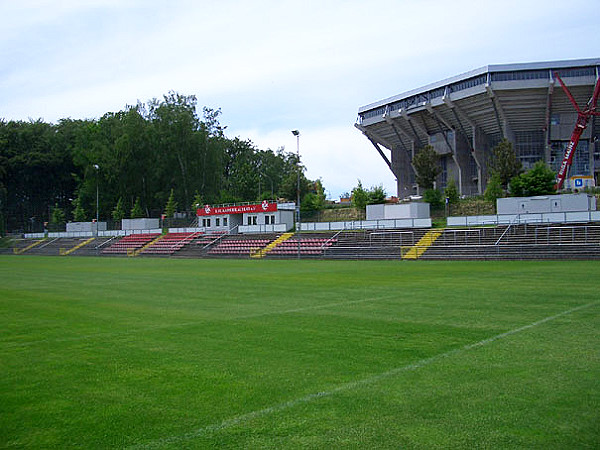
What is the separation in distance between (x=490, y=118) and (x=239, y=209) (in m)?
34.9

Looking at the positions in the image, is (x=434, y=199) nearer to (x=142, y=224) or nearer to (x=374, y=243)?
(x=374, y=243)

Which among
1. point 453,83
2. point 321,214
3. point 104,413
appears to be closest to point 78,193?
point 321,214

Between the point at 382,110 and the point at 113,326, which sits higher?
the point at 382,110

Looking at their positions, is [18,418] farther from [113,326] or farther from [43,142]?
[43,142]

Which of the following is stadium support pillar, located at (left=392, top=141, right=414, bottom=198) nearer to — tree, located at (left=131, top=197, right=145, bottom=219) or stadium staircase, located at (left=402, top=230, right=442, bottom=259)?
tree, located at (left=131, top=197, right=145, bottom=219)

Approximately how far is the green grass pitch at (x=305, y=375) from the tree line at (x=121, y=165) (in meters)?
63.7

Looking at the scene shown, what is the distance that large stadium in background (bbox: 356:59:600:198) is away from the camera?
59344 mm

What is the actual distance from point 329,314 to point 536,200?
3582 centimetres

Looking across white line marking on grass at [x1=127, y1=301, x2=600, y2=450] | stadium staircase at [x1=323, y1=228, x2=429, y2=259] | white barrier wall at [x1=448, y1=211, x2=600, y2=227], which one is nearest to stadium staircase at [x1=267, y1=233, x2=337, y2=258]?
stadium staircase at [x1=323, y1=228, x2=429, y2=259]

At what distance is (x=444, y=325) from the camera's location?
932cm

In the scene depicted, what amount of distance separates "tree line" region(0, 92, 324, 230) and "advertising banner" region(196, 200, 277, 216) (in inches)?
359

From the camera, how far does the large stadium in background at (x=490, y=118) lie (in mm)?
59344

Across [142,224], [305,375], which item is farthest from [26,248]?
[305,375]

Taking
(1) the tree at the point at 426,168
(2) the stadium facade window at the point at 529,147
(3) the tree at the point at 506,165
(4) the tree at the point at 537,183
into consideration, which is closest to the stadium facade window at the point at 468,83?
(1) the tree at the point at 426,168
